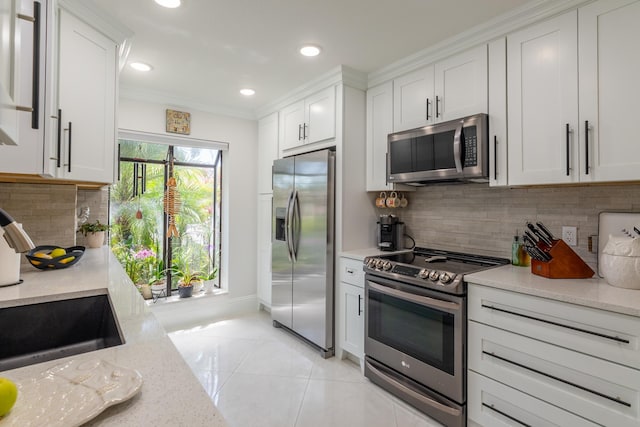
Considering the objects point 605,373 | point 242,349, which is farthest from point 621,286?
point 242,349

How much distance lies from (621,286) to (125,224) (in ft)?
13.1

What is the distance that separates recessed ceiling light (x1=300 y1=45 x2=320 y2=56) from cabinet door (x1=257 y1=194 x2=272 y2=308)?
5.69 feet

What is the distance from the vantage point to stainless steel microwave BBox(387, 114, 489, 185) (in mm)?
2100

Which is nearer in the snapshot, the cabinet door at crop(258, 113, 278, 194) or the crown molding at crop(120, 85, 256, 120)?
the crown molding at crop(120, 85, 256, 120)

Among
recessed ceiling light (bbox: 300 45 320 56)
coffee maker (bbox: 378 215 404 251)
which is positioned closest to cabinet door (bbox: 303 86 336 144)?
recessed ceiling light (bbox: 300 45 320 56)

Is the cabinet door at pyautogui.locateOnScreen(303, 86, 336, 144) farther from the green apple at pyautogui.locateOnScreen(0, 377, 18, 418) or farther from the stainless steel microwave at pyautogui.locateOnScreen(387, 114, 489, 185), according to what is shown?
the green apple at pyautogui.locateOnScreen(0, 377, 18, 418)

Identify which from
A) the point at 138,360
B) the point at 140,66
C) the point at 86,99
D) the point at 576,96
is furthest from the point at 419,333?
the point at 140,66

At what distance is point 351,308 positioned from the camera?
268cm

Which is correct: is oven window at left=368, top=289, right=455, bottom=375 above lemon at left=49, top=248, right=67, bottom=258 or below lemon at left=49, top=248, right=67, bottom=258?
below

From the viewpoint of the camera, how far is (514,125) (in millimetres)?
1993

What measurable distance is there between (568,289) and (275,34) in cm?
225

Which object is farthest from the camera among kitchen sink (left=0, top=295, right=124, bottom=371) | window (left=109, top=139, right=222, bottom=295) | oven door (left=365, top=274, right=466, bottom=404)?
window (left=109, top=139, right=222, bottom=295)

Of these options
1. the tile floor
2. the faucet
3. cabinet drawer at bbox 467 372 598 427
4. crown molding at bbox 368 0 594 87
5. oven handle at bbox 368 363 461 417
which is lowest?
the tile floor

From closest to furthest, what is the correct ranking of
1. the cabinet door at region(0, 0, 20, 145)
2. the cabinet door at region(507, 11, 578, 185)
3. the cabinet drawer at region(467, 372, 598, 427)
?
the cabinet door at region(0, 0, 20, 145)
the cabinet drawer at region(467, 372, 598, 427)
the cabinet door at region(507, 11, 578, 185)
